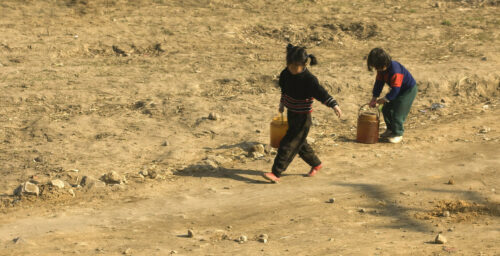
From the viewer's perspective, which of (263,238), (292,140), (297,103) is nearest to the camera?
(263,238)

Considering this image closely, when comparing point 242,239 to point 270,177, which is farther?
point 270,177

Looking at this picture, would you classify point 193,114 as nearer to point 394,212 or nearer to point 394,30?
point 394,212

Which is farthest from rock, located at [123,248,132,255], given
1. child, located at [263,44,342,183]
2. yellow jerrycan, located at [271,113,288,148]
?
yellow jerrycan, located at [271,113,288,148]

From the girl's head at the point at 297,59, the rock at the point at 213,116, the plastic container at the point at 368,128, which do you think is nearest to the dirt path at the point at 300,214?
the plastic container at the point at 368,128

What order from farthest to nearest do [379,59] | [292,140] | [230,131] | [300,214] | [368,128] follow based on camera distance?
[230,131]
[368,128]
[379,59]
[292,140]
[300,214]

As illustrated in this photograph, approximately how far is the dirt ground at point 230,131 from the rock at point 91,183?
3cm

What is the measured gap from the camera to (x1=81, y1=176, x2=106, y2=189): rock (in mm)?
7109

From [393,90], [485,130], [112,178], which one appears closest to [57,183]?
[112,178]

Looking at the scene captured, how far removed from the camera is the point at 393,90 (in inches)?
314

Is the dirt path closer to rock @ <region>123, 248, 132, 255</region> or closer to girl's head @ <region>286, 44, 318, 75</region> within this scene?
rock @ <region>123, 248, 132, 255</region>

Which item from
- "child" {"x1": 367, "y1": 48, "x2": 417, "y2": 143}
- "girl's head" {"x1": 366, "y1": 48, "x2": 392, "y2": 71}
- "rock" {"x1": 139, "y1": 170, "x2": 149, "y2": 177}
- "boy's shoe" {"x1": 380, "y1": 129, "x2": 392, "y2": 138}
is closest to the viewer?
"rock" {"x1": 139, "y1": 170, "x2": 149, "y2": 177}

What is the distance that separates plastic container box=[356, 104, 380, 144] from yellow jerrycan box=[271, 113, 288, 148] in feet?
3.95

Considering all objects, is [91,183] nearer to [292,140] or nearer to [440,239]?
[292,140]

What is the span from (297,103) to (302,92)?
0.17 metres
